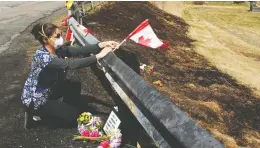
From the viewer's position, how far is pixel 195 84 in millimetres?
9891

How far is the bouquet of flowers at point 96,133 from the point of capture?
4652 mm

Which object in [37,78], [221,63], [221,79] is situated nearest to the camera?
[37,78]

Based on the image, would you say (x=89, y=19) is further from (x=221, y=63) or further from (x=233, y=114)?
(x=233, y=114)

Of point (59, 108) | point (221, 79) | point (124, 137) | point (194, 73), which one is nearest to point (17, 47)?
point (194, 73)

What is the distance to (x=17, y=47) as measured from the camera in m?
11.6

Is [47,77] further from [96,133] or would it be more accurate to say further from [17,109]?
[17,109]

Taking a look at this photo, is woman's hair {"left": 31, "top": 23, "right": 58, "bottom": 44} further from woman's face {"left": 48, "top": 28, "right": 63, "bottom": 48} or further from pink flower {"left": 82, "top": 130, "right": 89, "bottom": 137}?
pink flower {"left": 82, "top": 130, "right": 89, "bottom": 137}

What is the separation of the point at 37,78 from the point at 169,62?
23.2 feet

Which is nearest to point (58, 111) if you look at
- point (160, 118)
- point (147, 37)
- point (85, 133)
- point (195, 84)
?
point (85, 133)

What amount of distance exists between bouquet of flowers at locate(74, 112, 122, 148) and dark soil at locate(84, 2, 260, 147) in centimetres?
253

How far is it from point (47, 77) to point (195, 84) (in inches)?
213

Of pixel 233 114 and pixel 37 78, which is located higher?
pixel 37 78

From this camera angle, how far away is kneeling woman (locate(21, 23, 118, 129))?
203 inches

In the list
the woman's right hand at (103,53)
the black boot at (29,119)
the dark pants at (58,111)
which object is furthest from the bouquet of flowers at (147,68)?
the black boot at (29,119)
